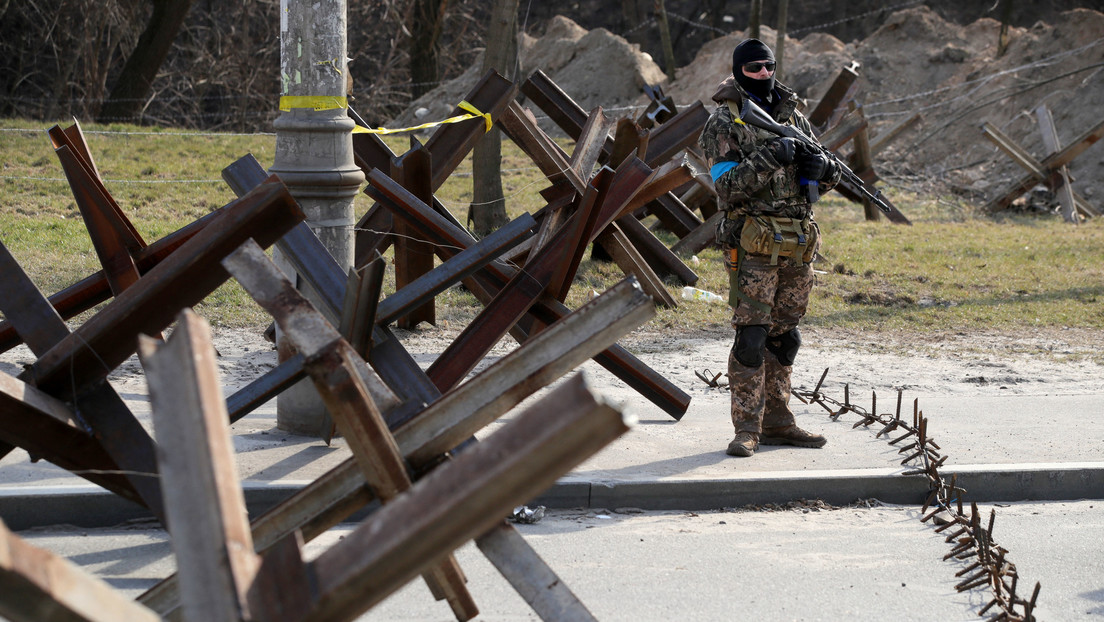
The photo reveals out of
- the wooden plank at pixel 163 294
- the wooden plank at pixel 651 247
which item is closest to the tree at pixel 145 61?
the wooden plank at pixel 651 247

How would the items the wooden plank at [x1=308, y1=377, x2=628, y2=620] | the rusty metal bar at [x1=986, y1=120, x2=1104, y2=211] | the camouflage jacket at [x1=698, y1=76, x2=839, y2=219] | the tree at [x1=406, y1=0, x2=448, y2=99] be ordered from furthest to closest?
1. the tree at [x1=406, y1=0, x2=448, y2=99]
2. the rusty metal bar at [x1=986, y1=120, x2=1104, y2=211]
3. the camouflage jacket at [x1=698, y1=76, x2=839, y2=219]
4. the wooden plank at [x1=308, y1=377, x2=628, y2=620]

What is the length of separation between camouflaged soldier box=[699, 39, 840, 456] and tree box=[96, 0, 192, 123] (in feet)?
51.0

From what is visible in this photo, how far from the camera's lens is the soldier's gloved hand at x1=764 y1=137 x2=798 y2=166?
5.25m

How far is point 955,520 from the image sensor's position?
460 centimetres

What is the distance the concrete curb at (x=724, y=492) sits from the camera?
14.4 feet

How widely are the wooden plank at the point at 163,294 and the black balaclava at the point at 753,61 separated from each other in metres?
2.99

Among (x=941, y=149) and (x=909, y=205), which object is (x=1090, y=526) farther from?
(x=941, y=149)

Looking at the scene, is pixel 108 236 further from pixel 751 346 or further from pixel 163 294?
pixel 751 346

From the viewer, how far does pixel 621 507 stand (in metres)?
4.96

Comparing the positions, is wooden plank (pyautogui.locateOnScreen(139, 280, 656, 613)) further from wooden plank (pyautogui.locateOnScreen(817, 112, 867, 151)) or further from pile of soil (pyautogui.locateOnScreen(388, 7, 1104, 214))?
pile of soil (pyautogui.locateOnScreen(388, 7, 1104, 214))

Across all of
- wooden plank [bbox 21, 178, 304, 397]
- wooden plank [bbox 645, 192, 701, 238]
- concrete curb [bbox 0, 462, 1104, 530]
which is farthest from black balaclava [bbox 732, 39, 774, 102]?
wooden plank [bbox 645, 192, 701, 238]

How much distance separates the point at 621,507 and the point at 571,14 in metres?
31.1

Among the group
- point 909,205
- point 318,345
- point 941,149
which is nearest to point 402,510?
point 318,345

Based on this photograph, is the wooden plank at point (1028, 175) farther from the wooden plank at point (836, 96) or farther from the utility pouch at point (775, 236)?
the utility pouch at point (775, 236)
